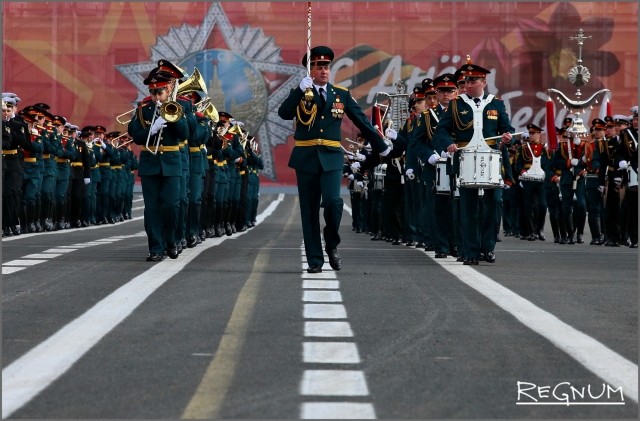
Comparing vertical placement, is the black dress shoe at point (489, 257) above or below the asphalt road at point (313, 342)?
below

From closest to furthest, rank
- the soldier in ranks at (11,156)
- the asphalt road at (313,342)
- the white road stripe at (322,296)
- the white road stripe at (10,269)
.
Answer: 1. the asphalt road at (313,342)
2. the white road stripe at (322,296)
3. the white road stripe at (10,269)
4. the soldier in ranks at (11,156)

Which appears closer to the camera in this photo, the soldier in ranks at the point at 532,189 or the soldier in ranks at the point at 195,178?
the soldier in ranks at the point at 195,178

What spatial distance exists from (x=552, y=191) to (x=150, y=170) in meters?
14.0

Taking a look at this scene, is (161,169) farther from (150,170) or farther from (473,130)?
(473,130)

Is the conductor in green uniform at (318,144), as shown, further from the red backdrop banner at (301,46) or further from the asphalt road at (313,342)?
the red backdrop banner at (301,46)

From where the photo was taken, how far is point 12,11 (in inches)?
3073

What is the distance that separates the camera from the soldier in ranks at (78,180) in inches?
1347

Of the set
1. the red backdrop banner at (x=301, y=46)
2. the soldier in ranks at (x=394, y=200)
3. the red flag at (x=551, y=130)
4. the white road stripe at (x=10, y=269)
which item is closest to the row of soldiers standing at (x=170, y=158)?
the white road stripe at (x=10, y=269)

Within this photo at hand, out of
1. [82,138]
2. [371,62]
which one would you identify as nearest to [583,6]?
[371,62]

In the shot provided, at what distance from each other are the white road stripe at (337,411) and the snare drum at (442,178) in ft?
41.8

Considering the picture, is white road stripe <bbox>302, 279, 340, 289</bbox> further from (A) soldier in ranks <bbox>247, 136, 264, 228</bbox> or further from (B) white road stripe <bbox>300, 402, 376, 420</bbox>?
(A) soldier in ranks <bbox>247, 136, 264, 228</bbox>

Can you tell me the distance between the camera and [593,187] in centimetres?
2811

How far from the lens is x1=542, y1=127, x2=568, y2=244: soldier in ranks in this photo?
2931 centimetres

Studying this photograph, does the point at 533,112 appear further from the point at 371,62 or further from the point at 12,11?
the point at 12,11
